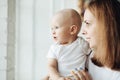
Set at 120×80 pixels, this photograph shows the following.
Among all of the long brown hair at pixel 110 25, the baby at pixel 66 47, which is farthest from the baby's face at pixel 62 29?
the long brown hair at pixel 110 25

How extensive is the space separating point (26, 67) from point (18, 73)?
0.09 meters

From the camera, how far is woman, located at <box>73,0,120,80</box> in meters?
0.83

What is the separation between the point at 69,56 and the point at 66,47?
3 cm

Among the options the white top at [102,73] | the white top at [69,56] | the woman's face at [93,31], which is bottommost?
the white top at [102,73]

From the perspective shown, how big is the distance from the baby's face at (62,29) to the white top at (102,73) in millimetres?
128

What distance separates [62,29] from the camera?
0.90 m

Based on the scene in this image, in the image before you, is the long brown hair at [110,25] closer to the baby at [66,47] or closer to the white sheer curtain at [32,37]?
the baby at [66,47]

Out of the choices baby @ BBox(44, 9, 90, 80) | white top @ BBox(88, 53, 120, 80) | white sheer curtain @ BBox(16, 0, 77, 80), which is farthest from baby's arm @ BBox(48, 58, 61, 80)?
white sheer curtain @ BBox(16, 0, 77, 80)

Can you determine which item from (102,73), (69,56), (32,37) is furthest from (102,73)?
(32,37)

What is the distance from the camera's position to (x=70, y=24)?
0.90 m

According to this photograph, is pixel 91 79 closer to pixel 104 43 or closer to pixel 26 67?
pixel 104 43

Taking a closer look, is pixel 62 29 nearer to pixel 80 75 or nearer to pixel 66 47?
pixel 66 47

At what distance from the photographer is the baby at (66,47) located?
35.1 inches

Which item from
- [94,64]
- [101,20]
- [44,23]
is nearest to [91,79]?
[94,64]
